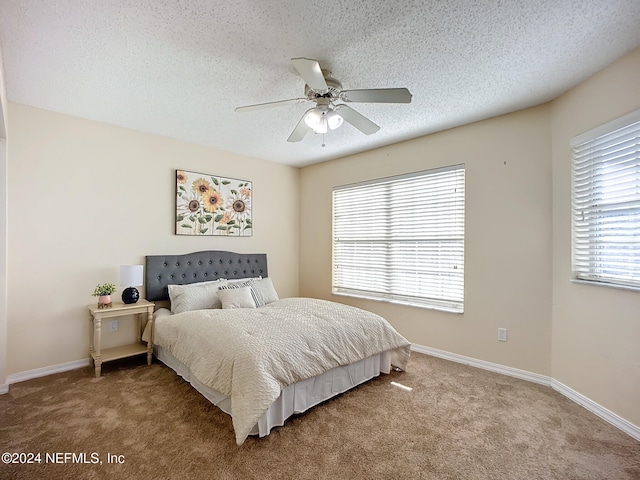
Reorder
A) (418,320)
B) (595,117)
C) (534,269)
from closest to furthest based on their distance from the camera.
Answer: (595,117)
(534,269)
(418,320)

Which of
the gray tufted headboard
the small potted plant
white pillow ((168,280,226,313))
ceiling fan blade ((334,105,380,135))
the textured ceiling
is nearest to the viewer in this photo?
the textured ceiling

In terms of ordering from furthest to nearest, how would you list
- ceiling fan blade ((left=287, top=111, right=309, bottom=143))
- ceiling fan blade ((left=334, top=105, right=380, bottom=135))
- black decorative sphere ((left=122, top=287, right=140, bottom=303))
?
black decorative sphere ((left=122, top=287, right=140, bottom=303)), ceiling fan blade ((left=287, top=111, right=309, bottom=143)), ceiling fan blade ((left=334, top=105, right=380, bottom=135))

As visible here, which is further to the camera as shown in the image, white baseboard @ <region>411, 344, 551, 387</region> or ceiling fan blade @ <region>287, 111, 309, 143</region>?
white baseboard @ <region>411, 344, 551, 387</region>

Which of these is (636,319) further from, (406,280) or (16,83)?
(16,83)

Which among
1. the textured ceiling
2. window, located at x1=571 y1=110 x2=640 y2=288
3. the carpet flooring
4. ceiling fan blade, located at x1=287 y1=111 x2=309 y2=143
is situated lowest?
the carpet flooring

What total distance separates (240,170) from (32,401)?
10.6 feet

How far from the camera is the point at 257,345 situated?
2.23 m

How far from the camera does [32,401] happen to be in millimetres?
2502

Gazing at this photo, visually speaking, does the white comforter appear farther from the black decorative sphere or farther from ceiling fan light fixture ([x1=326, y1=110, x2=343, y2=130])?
ceiling fan light fixture ([x1=326, y1=110, x2=343, y2=130])

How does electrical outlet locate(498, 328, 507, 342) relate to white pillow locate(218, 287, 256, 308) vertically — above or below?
below

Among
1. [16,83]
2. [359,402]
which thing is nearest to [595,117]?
[359,402]

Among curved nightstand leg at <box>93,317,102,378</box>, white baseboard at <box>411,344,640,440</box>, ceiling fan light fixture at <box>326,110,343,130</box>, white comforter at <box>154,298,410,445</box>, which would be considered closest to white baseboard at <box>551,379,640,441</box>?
white baseboard at <box>411,344,640,440</box>

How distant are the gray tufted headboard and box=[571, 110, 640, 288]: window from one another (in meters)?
3.65

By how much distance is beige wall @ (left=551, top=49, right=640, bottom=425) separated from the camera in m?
2.12
